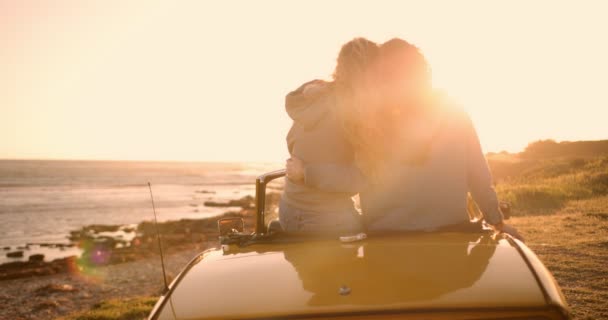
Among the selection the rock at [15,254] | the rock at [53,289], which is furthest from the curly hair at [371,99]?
the rock at [15,254]

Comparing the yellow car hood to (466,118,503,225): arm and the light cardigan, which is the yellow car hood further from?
(466,118,503,225): arm

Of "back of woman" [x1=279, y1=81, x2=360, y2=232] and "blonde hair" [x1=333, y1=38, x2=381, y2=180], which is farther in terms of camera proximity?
"back of woman" [x1=279, y1=81, x2=360, y2=232]

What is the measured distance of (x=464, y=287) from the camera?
1945 mm

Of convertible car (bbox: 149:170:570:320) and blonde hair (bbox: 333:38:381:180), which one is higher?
blonde hair (bbox: 333:38:381:180)

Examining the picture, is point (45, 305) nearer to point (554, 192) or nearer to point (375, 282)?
point (375, 282)

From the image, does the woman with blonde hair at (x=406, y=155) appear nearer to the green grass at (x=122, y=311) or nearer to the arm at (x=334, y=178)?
the arm at (x=334, y=178)

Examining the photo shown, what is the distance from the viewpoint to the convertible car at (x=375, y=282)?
1.84 m

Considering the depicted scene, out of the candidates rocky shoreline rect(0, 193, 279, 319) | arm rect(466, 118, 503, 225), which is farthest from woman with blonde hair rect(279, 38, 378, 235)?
rocky shoreline rect(0, 193, 279, 319)

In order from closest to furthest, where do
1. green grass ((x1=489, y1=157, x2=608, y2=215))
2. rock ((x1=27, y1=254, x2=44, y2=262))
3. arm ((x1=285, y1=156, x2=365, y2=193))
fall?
arm ((x1=285, y1=156, x2=365, y2=193))
green grass ((x1=489, y1=157, x2=608, y2=215))
rock ((x1=27, y1=254, x2=44, y2=262))

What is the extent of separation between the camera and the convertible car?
1.84m

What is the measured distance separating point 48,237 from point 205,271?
25.0 m

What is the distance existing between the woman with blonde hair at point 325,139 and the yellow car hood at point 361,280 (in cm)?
72

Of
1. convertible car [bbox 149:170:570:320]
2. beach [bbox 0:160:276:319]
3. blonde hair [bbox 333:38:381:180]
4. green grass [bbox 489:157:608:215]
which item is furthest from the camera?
green grass [bbox 489:157:608:215]

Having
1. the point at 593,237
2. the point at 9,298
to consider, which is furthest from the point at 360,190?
the point at 9,298
